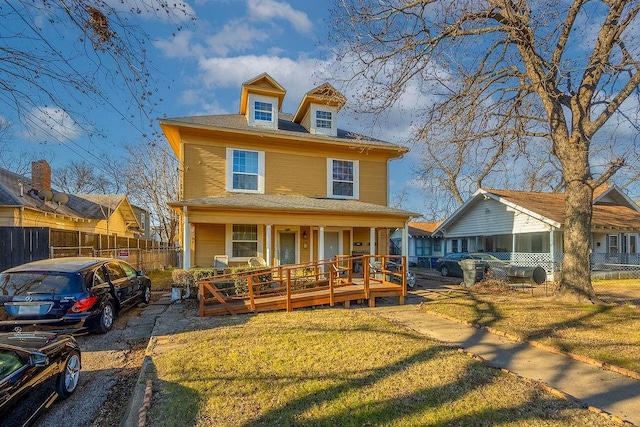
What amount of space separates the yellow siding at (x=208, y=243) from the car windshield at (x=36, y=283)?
259 inches

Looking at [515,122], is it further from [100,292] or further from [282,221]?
[100,292]

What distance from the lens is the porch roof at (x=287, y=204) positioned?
11500 millimetres

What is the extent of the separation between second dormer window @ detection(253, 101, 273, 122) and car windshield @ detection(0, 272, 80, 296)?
30.9ft

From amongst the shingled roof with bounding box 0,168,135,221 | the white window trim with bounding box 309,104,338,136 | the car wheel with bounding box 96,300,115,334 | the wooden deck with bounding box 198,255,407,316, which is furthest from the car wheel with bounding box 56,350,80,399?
the shingled roof with bounding box 0,168,135,221

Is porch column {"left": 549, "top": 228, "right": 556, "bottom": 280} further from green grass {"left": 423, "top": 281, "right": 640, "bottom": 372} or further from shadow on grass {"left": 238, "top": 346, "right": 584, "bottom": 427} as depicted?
shadow on grass {"left": 238, "top": 346, "right": 584, "bottom": 427}

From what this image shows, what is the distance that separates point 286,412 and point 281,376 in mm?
922

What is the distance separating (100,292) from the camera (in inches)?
283

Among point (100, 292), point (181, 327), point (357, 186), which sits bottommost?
point (181, 327)

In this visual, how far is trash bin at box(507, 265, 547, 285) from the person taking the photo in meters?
14.4

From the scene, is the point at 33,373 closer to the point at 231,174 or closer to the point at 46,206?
the point at 231,174

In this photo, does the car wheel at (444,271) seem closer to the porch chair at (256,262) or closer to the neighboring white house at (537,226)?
the neighboring white house at (537,226)

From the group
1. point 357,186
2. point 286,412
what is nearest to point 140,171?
point 357,186

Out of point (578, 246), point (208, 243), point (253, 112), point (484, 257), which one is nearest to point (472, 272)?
point (578, 246)

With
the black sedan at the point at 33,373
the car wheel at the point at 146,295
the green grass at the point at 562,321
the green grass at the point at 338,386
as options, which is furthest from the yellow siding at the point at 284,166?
the black sedan at the point at 33,373
